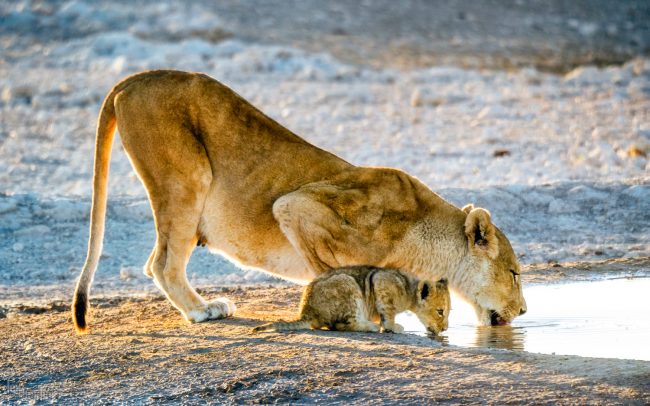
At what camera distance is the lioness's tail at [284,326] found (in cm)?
779

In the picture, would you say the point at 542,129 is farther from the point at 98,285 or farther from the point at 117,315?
the point at 117,315

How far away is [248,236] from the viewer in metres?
8.55

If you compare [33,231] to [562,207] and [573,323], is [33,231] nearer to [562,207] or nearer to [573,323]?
[562,207]

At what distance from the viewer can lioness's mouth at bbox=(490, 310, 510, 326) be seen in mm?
8523

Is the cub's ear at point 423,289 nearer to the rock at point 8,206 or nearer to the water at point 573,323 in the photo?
the water at point 573,323

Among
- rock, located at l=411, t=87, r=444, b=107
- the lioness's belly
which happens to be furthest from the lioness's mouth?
rock, located at l=411, t=87, r=444, b=107

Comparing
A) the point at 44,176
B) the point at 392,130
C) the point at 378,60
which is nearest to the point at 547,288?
the point at 44,176

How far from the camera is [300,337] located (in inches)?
297

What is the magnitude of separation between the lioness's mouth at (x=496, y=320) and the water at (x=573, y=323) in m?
0.08

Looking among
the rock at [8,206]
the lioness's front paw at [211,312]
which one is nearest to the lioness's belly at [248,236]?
the lioness's front paw at [211,312]

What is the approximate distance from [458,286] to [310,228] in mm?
1156

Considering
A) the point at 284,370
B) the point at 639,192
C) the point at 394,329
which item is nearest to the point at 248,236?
the point at 394,329

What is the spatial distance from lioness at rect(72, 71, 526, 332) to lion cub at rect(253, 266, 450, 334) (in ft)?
1.36

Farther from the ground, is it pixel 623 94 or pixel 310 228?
pixel 623 94
